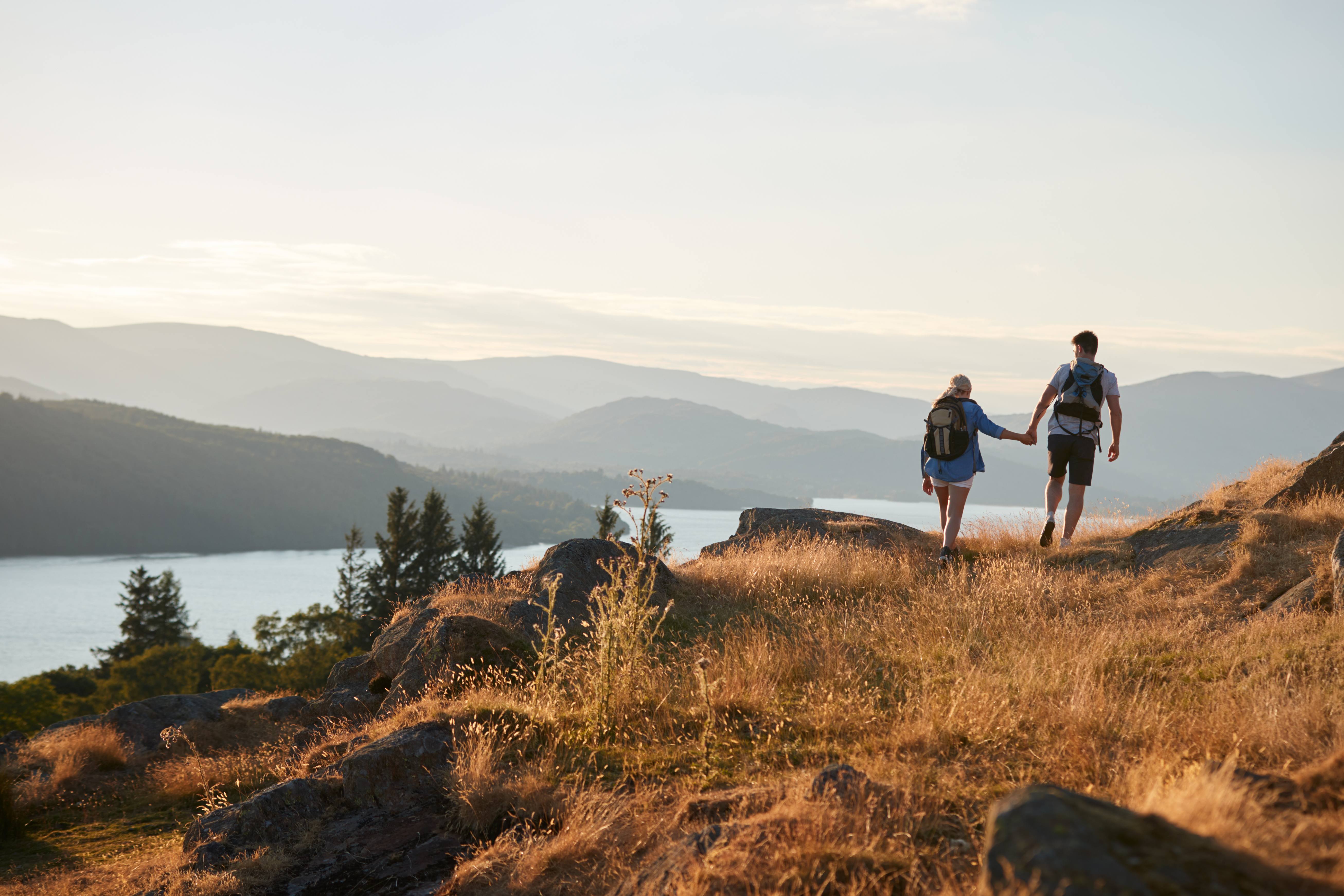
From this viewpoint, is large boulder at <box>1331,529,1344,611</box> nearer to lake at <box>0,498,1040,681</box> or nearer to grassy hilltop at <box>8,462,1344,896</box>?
grassy hilltop at <box>8,462,1344,896</box>

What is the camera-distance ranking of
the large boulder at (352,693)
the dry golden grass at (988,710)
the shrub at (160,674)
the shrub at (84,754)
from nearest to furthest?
the dry golden grass at (988,710)
the large boulder at (352,693)
the shrub at (84,754)
the shrub at (160,674)

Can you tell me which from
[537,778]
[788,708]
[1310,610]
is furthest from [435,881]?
[1310,610]

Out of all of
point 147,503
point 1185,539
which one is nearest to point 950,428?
point 1185,539

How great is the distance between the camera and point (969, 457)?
9164 millimetres

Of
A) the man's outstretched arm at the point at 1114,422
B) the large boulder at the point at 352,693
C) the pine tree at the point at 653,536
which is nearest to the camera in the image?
the pine tree at the point at 653,536

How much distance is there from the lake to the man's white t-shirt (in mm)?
25614

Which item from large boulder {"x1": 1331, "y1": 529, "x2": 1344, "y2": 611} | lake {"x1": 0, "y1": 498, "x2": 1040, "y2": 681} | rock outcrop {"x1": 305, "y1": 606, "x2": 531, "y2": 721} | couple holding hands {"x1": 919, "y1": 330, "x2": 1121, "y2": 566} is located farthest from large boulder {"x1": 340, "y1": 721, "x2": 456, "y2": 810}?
lake {"x1": 0, "y1": 498, "x2": 1040, "y2": 681}

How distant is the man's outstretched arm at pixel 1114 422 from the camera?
8.41 metres

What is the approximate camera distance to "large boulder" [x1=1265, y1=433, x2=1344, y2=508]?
927 cm

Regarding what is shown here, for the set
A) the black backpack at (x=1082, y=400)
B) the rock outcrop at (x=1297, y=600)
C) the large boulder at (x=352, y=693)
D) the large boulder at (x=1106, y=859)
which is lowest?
the large boulder at (x=352, y=693)

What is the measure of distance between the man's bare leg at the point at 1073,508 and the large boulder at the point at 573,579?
192 inches

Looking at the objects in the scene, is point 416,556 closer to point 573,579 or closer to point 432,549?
point 432,549

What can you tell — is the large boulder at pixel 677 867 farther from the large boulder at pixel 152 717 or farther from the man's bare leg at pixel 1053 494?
the large boulder at pixel 152 717

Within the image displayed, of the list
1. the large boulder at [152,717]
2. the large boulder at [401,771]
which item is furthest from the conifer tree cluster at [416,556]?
the large boulder at [401,771]
